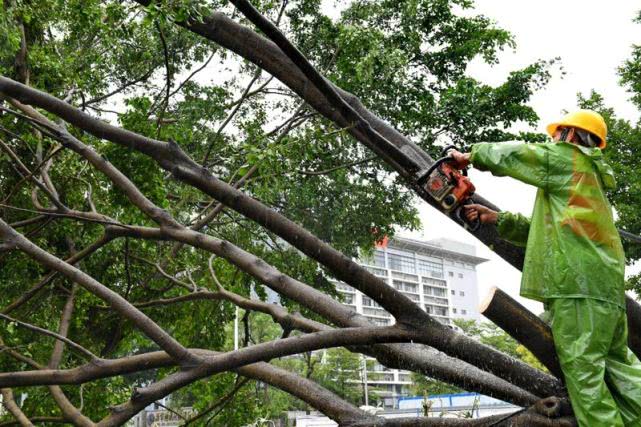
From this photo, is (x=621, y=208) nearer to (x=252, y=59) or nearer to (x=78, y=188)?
(x=78, y=188)

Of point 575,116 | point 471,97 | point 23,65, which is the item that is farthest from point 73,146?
point 471,97

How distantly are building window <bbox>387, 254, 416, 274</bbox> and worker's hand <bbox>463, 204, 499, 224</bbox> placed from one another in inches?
2555

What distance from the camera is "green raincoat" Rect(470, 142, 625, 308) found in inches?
110

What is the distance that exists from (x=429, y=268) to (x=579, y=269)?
76.6 m

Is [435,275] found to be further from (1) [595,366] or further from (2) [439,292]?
(1) [595,366]

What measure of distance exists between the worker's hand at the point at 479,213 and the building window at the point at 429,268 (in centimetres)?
7346

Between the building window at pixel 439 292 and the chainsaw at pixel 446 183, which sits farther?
the building window at pixel 439 292

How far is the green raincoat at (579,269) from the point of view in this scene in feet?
8.82

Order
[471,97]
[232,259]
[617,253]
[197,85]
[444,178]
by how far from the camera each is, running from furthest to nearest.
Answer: [197,85] < [471,97] < [232,259] < [444,178] < [617,253]

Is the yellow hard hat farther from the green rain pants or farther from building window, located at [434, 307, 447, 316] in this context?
building window, located at [434, 307, 447, 316]

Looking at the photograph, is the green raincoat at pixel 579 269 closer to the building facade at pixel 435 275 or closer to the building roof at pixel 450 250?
the building facade at pixel 435 275

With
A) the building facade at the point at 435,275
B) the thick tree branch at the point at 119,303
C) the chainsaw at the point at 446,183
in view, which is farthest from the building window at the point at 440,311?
the chainsaw at the point at 446,183

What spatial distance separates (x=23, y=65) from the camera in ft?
25.0

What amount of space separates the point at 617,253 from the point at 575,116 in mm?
645
